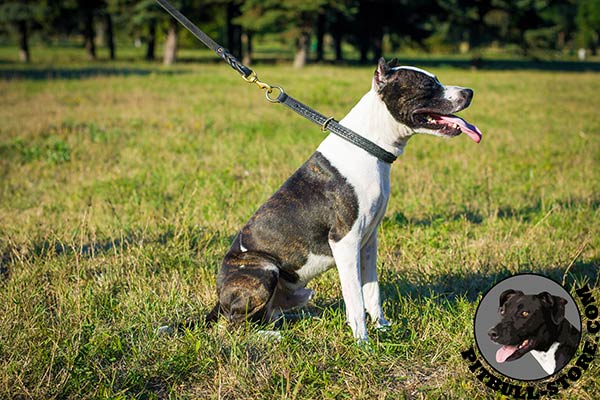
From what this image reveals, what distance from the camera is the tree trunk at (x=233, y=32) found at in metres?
38.0

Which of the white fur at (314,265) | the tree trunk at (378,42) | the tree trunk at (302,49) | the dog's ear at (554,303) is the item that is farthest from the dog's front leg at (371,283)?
the tree trunk at (378,42)

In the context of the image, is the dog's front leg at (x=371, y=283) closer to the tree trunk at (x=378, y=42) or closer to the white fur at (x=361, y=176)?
the white fur at (x=361, y=176)

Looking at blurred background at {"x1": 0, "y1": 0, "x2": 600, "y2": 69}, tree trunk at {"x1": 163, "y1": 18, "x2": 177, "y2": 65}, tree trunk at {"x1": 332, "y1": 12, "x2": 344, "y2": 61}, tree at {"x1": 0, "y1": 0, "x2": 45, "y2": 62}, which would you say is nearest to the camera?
tree at {"x1": 0, "y1": 0, "x2": 45, "y2": 62}

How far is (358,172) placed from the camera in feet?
10.5

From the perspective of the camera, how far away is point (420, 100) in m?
3.12

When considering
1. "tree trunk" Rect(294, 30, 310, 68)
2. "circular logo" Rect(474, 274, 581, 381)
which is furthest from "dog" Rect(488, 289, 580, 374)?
"tree trunk" Rect(294, 30, 310, 68)

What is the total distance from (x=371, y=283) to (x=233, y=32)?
3883cm

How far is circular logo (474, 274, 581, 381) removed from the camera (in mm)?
2738

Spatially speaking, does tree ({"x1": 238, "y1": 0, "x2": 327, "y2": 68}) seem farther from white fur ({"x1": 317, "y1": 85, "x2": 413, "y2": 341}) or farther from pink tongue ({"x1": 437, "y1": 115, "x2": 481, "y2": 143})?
pink tongue ({"x1": 437, "y1": 115, "x2": 481, "y2": 143})

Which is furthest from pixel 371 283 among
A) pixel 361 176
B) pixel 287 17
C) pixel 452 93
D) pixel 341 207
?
pixel 287 17

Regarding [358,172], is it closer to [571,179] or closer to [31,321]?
[31,321]

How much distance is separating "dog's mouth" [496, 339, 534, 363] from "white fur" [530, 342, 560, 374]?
1.6 inches

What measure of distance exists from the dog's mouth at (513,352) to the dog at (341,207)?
31.3 inches

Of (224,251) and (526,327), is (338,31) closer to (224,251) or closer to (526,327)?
(224,251)
